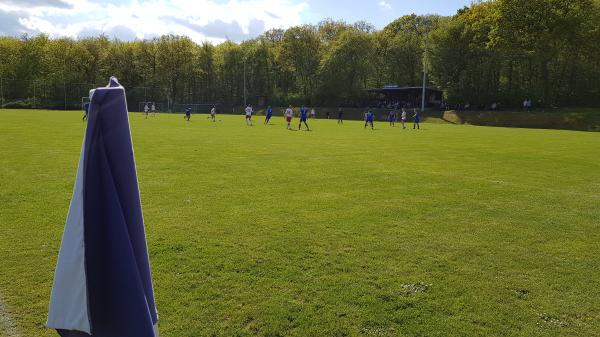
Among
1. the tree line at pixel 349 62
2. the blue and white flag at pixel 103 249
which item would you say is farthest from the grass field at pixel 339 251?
the tree line at pixel 349 62

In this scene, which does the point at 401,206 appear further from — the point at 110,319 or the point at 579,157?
the point at 579,157

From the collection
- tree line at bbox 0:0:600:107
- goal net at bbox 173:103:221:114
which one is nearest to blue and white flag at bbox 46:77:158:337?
tree line at bbox 0:0:600:107

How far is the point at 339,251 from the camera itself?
5965 millimetres

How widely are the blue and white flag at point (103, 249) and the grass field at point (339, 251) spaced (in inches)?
64.7

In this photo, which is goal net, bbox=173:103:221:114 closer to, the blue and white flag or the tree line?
the tree line

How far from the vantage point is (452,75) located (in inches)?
2400

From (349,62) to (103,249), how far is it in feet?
247

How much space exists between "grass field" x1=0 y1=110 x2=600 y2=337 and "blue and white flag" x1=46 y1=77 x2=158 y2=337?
1644mm

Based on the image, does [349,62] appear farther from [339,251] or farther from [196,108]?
[339,251]

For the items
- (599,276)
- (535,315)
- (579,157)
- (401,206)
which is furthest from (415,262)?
(579,157)

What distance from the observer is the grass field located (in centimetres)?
418

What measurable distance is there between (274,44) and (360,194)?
8428 cm

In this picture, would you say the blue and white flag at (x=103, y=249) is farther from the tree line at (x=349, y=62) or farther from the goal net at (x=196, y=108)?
the goal net at (x=196, y=108)

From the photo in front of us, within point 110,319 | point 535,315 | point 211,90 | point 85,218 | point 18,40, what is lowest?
point 535,315
